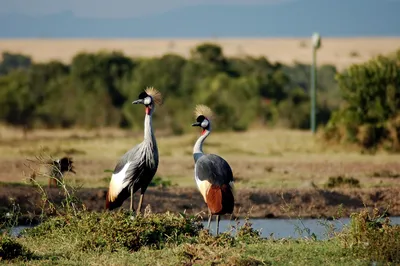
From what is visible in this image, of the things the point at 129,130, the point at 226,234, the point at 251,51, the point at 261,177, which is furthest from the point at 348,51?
the point at 226,234

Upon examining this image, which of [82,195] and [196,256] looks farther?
[82,195]

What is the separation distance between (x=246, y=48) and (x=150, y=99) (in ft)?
286

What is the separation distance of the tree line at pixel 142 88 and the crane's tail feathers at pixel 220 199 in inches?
898

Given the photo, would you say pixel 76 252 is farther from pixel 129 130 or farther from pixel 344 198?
pixel 129 130

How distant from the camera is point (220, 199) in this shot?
Result: 37.0 ft

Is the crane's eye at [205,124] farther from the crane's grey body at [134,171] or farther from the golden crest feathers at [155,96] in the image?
the crane's grey body at [134,171]

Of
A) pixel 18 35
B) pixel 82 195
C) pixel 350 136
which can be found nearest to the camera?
pixel 82 195

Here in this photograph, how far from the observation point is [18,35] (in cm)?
19900

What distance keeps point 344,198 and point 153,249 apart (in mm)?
7560

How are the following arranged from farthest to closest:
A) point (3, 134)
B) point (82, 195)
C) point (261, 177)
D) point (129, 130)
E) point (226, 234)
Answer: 1. point (129, 130)
2. point (3, 134)
3. point (261, 177)
4. point (82, 195)
5. point (226, 234)

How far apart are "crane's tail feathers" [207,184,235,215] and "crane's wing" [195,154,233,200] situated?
0.21 feet

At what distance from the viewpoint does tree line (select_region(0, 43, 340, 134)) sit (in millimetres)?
36156

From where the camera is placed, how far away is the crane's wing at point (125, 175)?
12.2m

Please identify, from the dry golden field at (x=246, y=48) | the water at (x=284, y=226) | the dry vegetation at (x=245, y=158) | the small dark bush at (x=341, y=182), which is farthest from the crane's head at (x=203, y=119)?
the dry golden field at (x=246, y=48)
